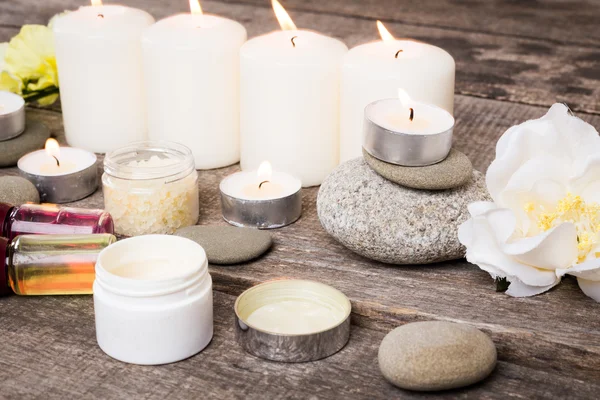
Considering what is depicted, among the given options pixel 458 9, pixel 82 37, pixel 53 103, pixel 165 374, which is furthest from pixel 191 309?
pixel 458 9

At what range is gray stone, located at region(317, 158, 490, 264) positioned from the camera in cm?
99

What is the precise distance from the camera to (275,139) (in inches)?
47.5

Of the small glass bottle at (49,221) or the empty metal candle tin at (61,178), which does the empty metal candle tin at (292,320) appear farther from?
the empty metal candle tin at (61,178)

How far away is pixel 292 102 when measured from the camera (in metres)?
1.18

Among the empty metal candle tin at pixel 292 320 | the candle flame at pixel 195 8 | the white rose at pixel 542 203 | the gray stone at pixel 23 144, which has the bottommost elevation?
the empty metal candle tin at pixel 292 320

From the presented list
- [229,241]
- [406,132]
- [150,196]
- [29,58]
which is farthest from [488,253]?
[29,58]

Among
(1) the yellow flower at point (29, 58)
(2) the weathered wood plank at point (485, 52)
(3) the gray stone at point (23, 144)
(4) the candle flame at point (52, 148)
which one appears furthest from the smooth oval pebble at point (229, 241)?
(2) the weathered wood plank at point (485, 52)

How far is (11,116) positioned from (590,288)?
2.77 ft

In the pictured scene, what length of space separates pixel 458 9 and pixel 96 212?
50.4 inches

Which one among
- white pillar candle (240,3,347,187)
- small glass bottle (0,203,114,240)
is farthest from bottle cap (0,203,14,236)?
white pillar candle (240,3,347,187)

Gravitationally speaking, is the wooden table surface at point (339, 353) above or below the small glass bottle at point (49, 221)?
below

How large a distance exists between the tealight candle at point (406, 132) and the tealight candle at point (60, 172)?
41cm

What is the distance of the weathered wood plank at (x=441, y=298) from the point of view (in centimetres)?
88

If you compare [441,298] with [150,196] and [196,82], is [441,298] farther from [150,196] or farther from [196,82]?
[196,82]
